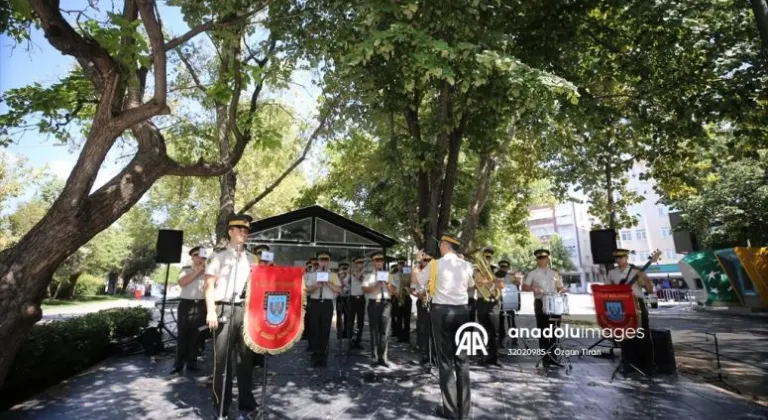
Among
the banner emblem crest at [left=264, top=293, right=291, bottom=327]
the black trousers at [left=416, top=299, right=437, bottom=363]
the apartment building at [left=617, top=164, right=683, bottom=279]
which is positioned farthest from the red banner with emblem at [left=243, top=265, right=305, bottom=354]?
the apartment building at [left=617, top=164, right=683, bottom=279]

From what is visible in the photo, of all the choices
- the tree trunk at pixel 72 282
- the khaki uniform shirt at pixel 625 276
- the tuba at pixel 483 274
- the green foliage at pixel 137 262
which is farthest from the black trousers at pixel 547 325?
the green foliage at pixel 137 262

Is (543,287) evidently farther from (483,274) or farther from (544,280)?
(483,274)

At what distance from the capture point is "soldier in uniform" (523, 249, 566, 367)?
22.9ft

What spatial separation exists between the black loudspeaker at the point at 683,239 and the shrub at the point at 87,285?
4275 centimetres

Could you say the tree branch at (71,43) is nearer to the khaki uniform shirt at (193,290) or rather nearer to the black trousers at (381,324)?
the khaki uniform shirt at (193,290)

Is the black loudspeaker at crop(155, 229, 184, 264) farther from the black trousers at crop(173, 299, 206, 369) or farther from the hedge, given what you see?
the black trousers at crop(173, 299, 206, 369)

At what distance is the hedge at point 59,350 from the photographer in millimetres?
5116

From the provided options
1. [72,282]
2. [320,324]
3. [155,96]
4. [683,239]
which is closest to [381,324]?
[320,324]

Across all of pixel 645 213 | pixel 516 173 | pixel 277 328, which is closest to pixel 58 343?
pixel 277 328

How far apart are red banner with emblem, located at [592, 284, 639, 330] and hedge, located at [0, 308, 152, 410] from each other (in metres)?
7.99

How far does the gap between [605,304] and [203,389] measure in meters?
6.20

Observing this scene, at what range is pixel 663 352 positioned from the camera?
6.54 meters

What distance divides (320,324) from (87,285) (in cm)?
3700

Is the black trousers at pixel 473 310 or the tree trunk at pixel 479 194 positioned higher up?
the tree trunk at pixel 479 194
